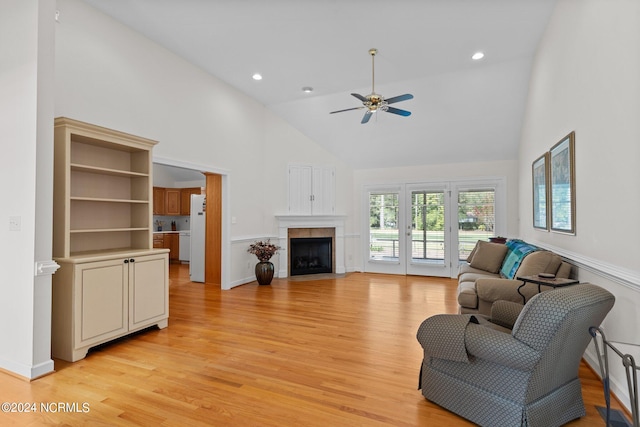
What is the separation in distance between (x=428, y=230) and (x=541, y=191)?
A: 2.92m

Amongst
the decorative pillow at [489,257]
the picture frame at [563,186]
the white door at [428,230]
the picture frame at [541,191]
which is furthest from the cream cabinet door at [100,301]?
the white door at [428,230]

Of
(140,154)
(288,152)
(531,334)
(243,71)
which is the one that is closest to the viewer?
(531,334)

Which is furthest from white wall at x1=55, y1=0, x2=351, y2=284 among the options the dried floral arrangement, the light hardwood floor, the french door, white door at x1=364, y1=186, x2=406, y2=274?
the light hardwood floor

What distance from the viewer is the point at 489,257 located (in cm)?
471

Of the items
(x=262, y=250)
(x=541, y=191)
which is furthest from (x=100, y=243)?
(x=541, y=191)

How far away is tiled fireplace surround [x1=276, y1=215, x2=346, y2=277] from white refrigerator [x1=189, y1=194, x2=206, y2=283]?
1.52 metres

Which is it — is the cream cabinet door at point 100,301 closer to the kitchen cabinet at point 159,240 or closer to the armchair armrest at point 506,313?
the armchair armrest at point 506,313

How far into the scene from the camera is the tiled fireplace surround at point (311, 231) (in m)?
6.82

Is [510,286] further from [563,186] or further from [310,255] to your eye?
[310,255]

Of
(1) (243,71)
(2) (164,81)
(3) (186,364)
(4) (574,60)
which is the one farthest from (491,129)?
(3) (186,364)

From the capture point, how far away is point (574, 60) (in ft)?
9.87

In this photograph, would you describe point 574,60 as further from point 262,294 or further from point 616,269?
point 262,294

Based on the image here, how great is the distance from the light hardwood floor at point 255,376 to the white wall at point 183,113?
2.33m

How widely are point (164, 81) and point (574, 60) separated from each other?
4826 millimetres
